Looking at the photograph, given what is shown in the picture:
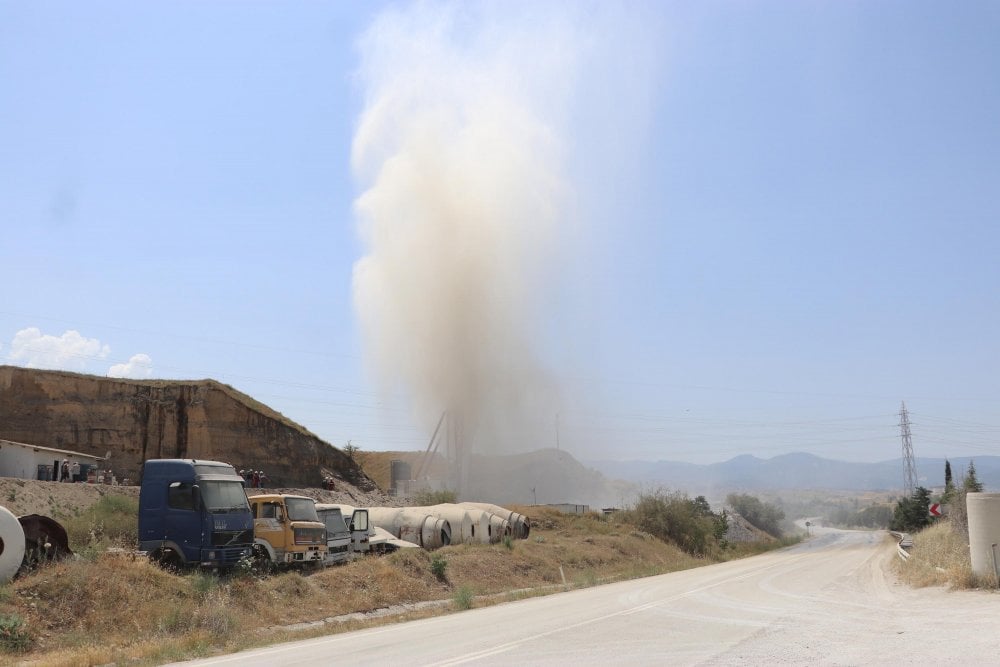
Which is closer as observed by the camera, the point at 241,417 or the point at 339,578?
the point at 339,578

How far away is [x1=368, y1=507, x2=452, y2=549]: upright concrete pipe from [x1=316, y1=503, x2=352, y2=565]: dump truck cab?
27.7 ft

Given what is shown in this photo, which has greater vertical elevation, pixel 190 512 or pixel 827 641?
pixel 190 512

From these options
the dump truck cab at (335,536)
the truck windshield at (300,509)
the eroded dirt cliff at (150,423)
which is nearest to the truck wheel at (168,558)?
the truck windshield at (300,509)

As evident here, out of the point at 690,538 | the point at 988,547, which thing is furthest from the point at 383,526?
the point at 690,538

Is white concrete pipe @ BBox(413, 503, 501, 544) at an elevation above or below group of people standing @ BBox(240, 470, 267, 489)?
below

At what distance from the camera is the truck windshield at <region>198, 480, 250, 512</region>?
22750 millimetres

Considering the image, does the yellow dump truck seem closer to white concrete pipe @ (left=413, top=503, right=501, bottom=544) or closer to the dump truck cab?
the dump truck cab

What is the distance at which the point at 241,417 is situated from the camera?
59.8 m

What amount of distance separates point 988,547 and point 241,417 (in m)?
49.9

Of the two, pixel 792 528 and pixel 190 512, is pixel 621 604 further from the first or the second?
pixel 792 528

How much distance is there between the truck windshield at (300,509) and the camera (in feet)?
87.3

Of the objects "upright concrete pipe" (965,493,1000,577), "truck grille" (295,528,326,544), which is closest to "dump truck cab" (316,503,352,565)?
"truck grille" (295,528,326,544)

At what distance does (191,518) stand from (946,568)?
75.2 ft

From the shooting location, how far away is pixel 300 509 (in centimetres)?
2706
